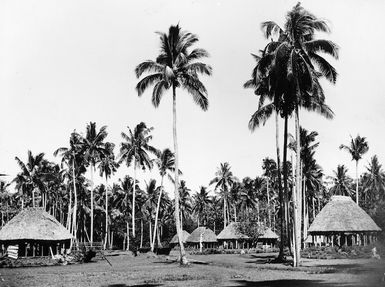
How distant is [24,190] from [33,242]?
22.1 meters

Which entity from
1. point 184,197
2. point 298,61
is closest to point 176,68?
point 298,61

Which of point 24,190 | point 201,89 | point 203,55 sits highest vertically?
point 203,55

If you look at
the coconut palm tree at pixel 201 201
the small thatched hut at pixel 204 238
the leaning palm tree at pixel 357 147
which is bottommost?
the small thatched hut at pixel 204 238

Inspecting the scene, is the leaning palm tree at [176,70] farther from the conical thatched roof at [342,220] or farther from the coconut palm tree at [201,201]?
the coconut palm tree at [201,201]

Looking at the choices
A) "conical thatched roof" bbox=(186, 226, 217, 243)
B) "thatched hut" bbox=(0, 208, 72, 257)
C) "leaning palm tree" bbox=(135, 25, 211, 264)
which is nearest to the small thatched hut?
"conical thatched roof" bbox=(186, 226, 217, 243)

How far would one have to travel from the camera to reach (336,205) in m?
49.0

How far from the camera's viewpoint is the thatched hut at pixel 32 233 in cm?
4016

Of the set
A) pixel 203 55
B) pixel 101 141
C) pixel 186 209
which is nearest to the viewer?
pixel 203 55

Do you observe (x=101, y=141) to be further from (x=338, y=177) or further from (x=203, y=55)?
(x=338, y=177)

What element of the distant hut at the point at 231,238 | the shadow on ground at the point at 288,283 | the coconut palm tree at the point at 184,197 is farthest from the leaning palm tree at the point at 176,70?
the coconut palm tree at the point at 184,197

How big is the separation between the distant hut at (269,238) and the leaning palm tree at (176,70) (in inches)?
1552

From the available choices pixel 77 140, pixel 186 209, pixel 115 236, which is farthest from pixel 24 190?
pixel 186 209

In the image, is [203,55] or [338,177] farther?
[338,177]

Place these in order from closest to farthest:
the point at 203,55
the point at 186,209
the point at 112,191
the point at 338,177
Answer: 1. the point at 203,55
2. the point at 338,177
3. the point at 112,191
4. the point at 186,209
